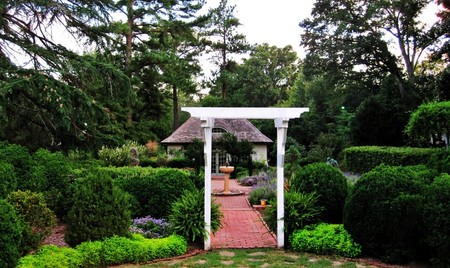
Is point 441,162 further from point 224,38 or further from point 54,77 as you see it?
point 224,38

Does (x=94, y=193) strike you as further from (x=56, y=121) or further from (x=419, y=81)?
(x=419, y=81)

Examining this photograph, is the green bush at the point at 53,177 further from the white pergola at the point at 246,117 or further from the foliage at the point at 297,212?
the foliage at the point at 297,212

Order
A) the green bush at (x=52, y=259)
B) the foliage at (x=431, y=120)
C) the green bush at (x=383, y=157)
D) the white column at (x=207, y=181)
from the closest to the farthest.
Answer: the green bush at (x=52, y=259)
the white column at (x=207, y=181)
the foliage at (x=431, y=120)
the green bush at (x=383, y=157)

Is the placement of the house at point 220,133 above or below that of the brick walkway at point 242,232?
above

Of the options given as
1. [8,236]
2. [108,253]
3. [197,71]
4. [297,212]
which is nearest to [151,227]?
[108,253]

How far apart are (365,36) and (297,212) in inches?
812

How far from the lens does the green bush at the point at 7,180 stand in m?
7.38

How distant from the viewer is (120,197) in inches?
274

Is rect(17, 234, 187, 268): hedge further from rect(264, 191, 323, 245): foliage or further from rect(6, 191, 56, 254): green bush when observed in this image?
rect(264, 191, 323, 245): foliage

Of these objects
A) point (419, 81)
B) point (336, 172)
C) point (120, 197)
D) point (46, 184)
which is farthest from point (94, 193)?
point (419, 81)

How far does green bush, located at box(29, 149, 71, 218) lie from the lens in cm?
886

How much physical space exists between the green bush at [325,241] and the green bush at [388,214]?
0.19m

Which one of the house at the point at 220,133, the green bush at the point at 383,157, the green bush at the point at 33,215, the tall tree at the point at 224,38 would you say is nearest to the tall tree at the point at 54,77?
the green bush at the point at 33,215

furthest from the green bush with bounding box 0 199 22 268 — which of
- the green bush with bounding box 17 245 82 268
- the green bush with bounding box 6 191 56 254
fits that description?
the green bush with bounding box 6 191 56 254
